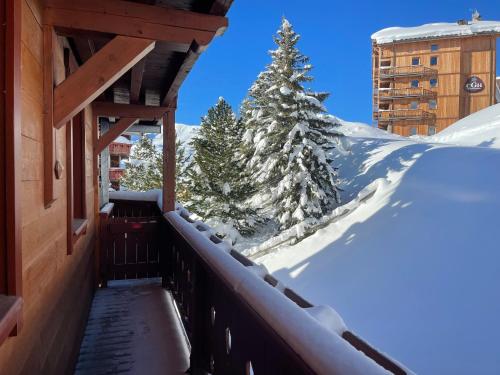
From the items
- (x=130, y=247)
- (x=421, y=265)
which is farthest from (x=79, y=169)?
(x=421, y=265)

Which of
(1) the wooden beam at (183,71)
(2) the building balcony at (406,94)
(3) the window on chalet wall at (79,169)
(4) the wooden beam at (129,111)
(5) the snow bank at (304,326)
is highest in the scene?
(2) the building balcony at (406,94)

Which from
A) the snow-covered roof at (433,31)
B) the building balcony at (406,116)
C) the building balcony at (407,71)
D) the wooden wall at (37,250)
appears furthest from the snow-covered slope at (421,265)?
the snow-covered roof at (433,31)

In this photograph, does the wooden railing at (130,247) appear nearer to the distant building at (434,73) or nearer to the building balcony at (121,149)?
the building balcony at (121,149)

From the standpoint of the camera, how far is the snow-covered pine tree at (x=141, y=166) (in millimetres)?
31000

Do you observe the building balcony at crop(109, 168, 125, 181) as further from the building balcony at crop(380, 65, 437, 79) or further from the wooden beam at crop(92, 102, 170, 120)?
the wooden beam at crop(92, 102, 170, 120)

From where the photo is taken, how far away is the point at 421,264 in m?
10.1

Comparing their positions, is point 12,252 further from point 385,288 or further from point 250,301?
point 385,288

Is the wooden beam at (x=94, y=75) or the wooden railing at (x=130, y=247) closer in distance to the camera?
the wooden beam at (x=94, y=75)

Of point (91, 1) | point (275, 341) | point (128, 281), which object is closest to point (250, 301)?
point (275, 341)

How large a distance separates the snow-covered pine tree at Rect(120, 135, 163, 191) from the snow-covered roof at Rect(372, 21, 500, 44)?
21954 mm

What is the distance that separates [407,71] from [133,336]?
34.9m

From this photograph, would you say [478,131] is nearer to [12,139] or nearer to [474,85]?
[474,85]

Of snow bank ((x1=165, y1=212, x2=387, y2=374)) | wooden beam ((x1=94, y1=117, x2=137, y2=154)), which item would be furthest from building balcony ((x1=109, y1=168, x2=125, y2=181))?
snow bank ((x1=165, y1=212, x2=387, y2=374))

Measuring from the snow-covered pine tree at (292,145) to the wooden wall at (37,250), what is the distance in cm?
1425
